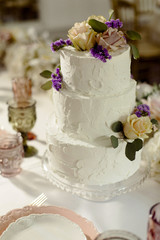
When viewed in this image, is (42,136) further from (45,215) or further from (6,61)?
(6,61)

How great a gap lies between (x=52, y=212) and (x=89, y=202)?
197 millimetres

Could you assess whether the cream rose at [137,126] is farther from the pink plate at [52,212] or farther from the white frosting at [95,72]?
the pink plate at [52,212]

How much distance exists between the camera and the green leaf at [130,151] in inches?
55.9

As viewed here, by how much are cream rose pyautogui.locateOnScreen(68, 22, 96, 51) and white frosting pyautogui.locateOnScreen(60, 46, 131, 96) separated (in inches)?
1.0

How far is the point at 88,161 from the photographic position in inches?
57.6

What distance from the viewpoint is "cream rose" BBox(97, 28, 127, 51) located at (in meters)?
1.33

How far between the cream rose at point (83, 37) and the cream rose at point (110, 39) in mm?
31

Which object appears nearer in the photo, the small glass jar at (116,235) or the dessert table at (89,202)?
the small glass jar at (116,235)

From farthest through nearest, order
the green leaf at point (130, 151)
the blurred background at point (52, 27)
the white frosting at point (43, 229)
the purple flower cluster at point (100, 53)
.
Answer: the blurred background at point (52, 27) < the green leaf at point (130, 151) < the purple flower cluster at point (100, 53) < the white frosting at point (43, 229)

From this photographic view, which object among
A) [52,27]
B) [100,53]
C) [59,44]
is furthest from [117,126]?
[52,27]

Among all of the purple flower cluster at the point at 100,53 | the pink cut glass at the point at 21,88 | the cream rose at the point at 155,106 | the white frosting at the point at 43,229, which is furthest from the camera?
the pink cut glass at the point at 21,88

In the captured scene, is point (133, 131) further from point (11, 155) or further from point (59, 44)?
point (11, 155)

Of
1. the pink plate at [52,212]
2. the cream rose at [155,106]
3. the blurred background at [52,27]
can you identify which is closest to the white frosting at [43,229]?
the pink plate at [52,212]

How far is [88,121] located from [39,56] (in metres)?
1.41
